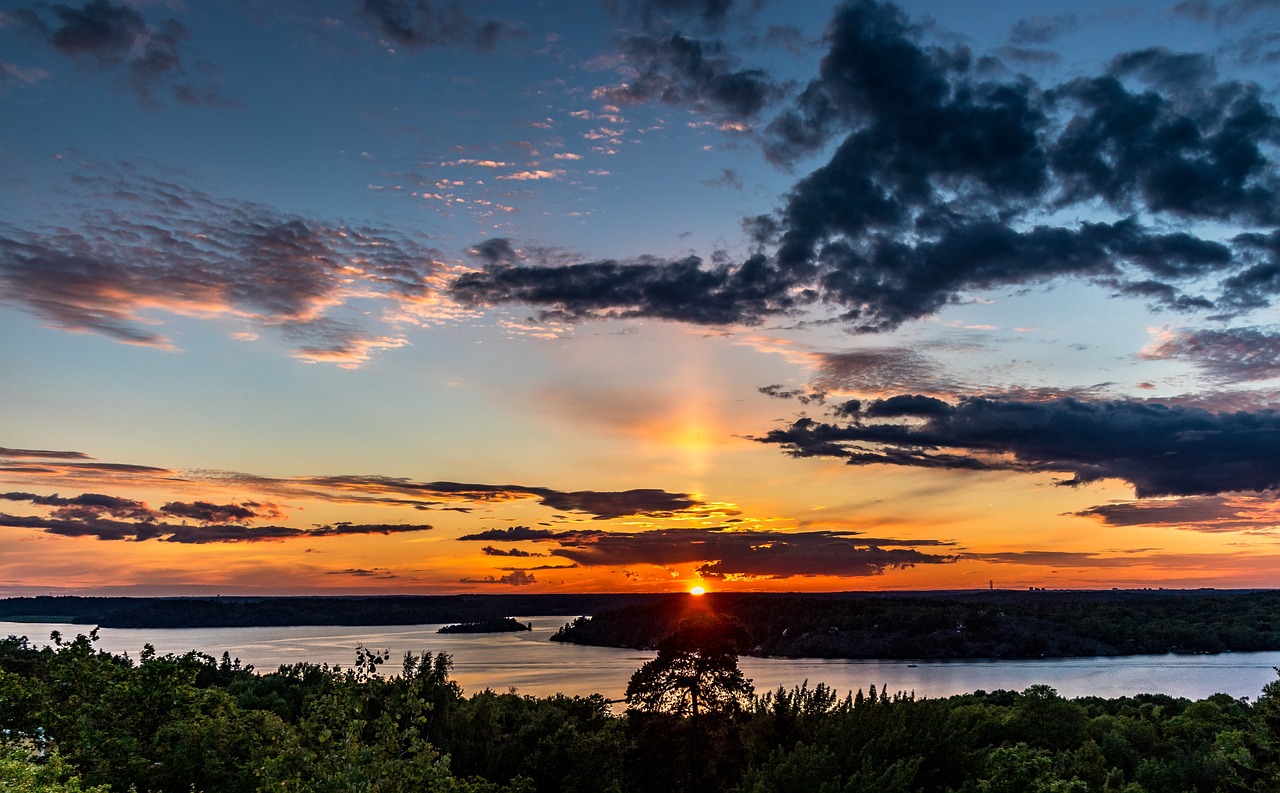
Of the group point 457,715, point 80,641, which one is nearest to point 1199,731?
point 457,715

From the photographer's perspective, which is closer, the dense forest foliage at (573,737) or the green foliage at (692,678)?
the dense forest foliage at (573,737)

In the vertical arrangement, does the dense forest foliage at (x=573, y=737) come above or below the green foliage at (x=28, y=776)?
below

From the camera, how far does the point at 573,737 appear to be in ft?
146

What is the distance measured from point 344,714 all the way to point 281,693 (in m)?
55.4

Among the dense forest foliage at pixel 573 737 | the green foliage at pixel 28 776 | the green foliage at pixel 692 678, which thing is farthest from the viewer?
the green foliage at pixel 692 678

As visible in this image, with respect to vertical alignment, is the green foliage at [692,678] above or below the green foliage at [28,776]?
below

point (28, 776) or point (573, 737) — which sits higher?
point (28, 776)

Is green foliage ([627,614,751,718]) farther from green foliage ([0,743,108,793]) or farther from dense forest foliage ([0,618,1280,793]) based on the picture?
green foliage ([0,743,108,793])

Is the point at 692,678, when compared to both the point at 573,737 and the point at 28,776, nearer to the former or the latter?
the point at 573,737

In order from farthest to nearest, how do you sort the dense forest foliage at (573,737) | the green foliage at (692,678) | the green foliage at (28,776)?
the green foliage at (692,678)
the dense forest foliage at (573,737)
the green foliage at (28,776)

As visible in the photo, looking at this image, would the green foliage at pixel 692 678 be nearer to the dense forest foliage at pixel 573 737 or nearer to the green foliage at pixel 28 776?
the dense forest foliage at pixel 573 737

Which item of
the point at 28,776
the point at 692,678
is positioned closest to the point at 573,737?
the point at 692,678

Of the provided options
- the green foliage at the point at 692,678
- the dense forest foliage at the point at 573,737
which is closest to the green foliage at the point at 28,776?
the dense forest foliage at the point at 573,737

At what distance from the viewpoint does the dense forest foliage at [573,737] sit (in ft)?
67.9
